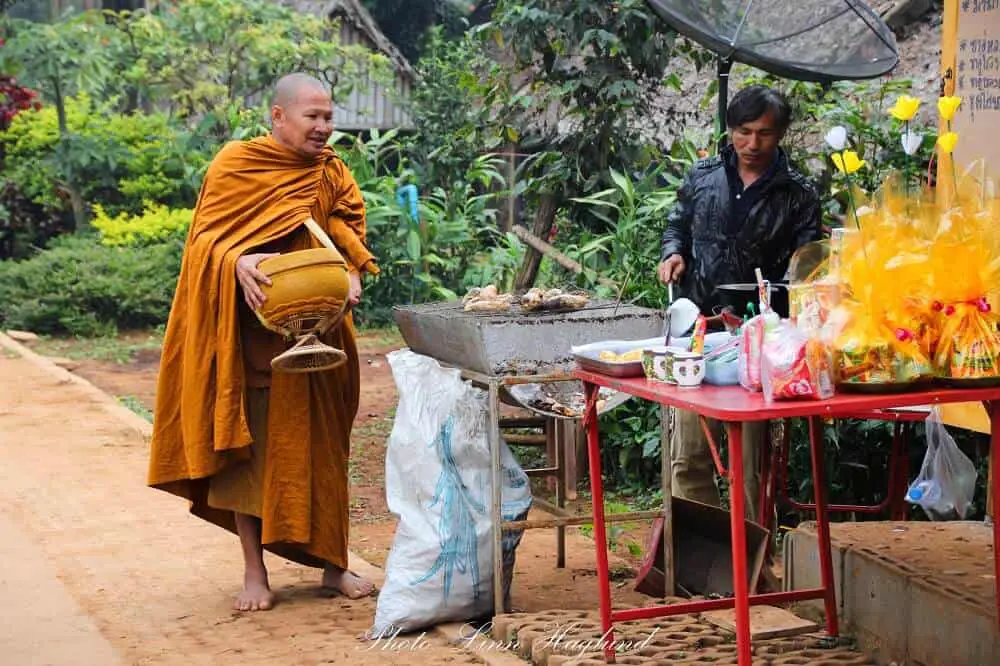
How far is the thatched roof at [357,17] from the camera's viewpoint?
19297 millimetres

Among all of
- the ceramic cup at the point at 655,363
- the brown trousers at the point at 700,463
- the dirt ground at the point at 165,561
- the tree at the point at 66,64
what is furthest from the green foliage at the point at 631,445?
the tree at the point at 66,64

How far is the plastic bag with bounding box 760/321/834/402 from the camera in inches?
127

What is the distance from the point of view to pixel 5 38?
15586 mm

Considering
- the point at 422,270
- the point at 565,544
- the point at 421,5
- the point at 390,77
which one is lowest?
the point at 565,544

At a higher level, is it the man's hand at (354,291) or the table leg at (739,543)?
the man's hand at (354,291)

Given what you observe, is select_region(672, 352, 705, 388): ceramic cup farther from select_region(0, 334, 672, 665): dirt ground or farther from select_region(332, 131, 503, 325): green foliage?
select_region(332, 131, 503, 325): green foliage

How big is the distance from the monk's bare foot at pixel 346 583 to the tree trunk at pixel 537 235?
3.33 meters

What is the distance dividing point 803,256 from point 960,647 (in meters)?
1.17

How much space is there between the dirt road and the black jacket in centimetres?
159

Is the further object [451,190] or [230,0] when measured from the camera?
[230,0]

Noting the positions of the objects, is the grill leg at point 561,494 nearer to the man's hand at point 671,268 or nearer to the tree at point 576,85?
the man's hand at point 671,268

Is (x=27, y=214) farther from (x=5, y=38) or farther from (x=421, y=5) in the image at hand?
(x=421, y=5)

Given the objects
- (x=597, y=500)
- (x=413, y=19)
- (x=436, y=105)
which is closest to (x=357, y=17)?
(x=413, y=19)

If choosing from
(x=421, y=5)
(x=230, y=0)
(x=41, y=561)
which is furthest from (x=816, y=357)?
(x=421, y=5)
